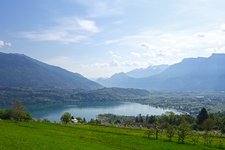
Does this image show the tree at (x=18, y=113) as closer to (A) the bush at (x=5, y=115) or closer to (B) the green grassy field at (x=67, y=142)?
(A) the bush at (x=5, y=115)

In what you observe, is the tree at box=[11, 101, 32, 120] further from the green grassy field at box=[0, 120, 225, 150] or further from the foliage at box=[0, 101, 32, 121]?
the green grassy field at box=[0, 120, 225, 150]

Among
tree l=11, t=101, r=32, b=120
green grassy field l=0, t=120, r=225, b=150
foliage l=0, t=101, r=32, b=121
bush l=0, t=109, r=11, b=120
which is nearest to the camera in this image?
green grassy field l=0, t=120, r=225, b=150

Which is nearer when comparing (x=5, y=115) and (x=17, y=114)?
(x=17, y=114)

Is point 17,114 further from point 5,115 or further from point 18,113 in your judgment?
point 5,115

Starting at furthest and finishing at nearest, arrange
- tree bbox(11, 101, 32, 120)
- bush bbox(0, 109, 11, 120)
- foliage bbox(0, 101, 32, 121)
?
bush bbox(0, 109, 11, 120), foliage bbox(0, 101, 32, 121), tree bbox(11, 101, 32, 120)

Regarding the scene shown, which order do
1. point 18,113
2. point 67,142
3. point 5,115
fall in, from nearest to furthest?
point 67,142 → point 18,113 → point 5,115

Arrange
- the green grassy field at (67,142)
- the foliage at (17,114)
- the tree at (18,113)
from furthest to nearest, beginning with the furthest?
the foliage at (17,114), the tree at (18,113), the green grassy field at (67,142)

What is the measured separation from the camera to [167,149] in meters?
48.2

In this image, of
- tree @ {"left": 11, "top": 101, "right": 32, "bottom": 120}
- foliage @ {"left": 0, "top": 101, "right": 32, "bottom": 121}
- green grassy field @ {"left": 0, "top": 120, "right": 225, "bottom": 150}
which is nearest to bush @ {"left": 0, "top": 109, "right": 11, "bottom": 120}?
foliage @ {"left": 0, "top": 101, "right": 32, "bottom": 121}

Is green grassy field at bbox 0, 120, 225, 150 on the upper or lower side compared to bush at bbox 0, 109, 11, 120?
lower

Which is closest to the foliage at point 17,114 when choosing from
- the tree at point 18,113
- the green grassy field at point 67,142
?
the tree at point 18,113

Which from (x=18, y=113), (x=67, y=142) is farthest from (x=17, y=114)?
(x=67, y=142)

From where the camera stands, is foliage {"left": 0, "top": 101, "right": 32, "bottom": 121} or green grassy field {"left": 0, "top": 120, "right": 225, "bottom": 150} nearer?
green grassy field {"left": 0, "top": 120, "right": 225, "bottom": 150}

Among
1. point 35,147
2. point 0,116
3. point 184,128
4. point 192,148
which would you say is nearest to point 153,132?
point 184,128
